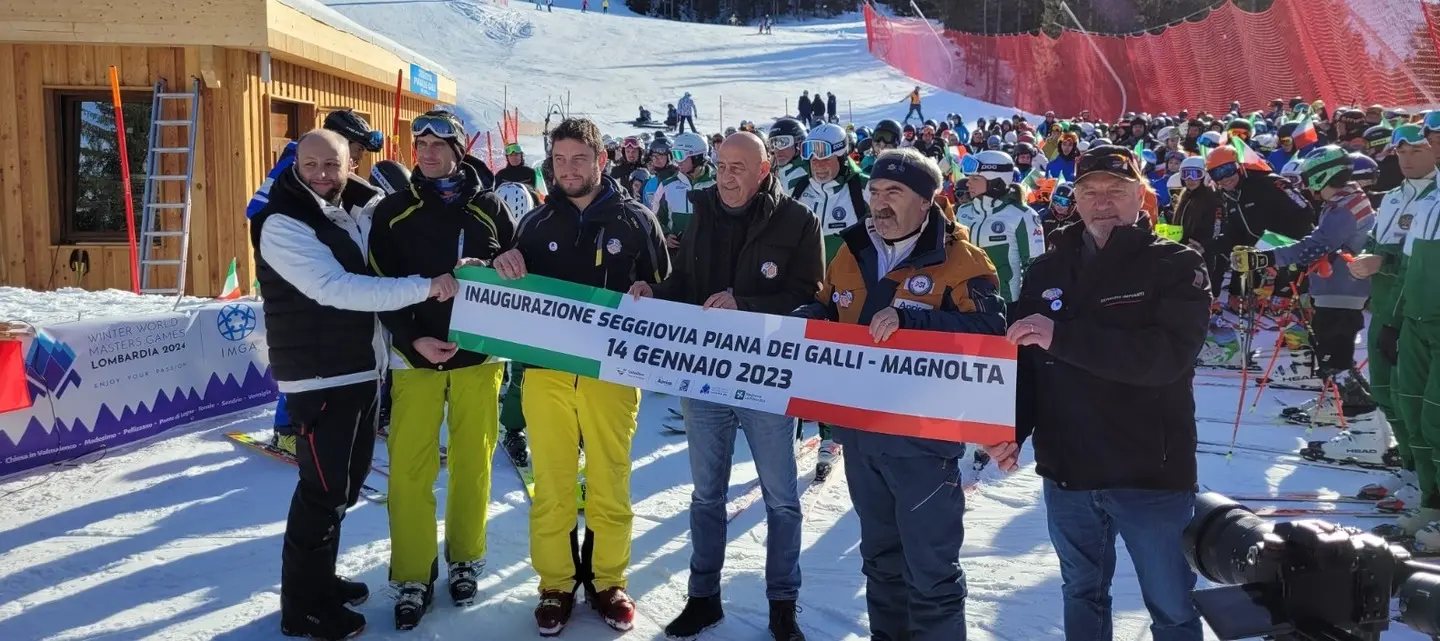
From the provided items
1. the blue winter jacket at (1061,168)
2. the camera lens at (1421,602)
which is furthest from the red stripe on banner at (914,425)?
the blue winter jacket at (1061,168)

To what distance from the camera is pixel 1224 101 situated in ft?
89.6

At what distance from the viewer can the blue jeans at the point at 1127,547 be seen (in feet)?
10.1

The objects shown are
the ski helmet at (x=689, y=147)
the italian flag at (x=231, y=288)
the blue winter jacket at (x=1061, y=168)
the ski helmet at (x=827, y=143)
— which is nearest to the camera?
the ski helmet at (x=827, y=143)

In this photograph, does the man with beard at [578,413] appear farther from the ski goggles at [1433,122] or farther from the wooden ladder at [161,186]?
the wooden ladder at [161,186]

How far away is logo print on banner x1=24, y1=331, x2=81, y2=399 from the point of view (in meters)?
6.15

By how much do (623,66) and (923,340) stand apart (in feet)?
170

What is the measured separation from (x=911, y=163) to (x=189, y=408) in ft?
20.1

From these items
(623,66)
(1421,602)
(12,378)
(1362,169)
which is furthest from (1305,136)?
(623,66)

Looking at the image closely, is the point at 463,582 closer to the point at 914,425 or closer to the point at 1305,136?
the point at 914,425

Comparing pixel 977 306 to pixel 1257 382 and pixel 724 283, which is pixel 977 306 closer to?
pixel 724 283

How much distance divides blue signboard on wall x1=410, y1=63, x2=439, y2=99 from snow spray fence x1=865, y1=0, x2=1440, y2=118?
52.1 feet

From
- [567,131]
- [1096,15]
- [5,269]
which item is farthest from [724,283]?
[1096,15]

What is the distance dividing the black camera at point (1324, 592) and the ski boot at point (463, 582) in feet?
11.5

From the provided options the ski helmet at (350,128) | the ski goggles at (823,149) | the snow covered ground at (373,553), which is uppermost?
the ski goggles at (823,149)
